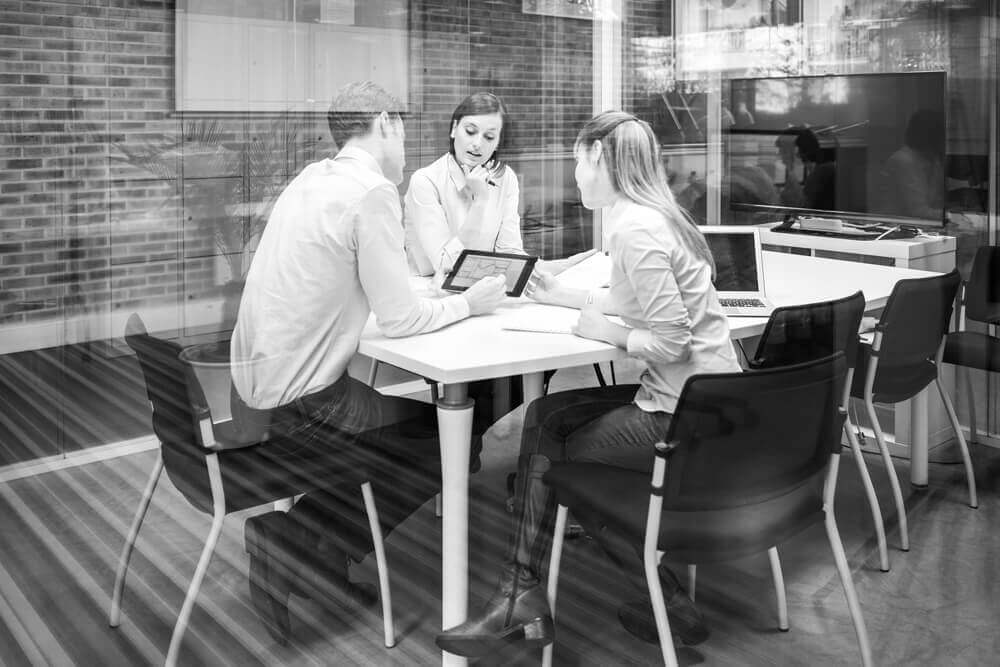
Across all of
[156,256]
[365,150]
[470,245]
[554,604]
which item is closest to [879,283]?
[470,245]

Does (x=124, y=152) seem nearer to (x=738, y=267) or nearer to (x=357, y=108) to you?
(x=357, y=108)

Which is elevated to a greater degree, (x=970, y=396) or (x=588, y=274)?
(x=588, y=274)

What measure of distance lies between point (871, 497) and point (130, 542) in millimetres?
1857

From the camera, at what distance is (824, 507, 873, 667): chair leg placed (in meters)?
1.88

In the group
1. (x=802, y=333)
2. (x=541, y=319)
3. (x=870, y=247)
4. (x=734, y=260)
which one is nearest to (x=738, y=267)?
(x=734, y=260)

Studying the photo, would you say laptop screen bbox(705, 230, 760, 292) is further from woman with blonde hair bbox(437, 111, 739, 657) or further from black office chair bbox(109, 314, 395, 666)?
black office chair bbox(109, 314, 395, 666)

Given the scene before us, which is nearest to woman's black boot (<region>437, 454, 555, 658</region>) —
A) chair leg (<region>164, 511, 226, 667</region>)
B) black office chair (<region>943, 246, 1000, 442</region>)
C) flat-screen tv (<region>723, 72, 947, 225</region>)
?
chair leg (<region>164, 511, 226, 667</region>)

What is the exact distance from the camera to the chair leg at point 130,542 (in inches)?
69.1

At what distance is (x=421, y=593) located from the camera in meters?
2.04

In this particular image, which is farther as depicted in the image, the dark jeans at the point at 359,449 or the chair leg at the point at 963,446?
the chair leg at the point at 963,446

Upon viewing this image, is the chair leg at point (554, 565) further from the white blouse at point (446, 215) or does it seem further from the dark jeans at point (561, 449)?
the white blouse at point (446, 215)

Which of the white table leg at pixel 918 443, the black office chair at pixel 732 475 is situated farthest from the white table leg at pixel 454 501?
the white table leg at pixel 918 443

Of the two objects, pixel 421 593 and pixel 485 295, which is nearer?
pixel 421 593

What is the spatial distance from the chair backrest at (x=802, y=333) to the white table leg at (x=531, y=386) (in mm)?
507
